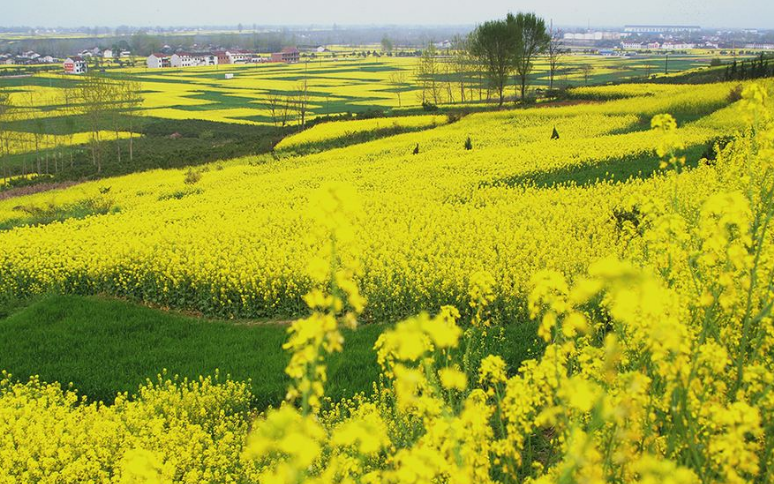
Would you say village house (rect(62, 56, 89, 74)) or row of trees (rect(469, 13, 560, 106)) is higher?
village house (rect(62, 56, 89, 74))

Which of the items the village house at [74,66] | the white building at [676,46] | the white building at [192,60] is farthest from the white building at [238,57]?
the white building at [676,46]

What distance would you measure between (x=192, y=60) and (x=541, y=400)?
6262 inches

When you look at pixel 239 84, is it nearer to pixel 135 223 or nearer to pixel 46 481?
pixel 135 223

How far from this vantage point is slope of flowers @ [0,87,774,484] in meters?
2.41

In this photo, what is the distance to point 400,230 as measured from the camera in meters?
14.2

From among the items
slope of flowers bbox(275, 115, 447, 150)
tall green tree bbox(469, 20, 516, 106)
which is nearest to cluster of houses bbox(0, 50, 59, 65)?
tall green tree bbox(469, 20, 516, 106)

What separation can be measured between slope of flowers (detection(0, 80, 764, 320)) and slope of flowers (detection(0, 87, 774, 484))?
0.67 meters

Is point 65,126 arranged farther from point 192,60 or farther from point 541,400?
point 192,60

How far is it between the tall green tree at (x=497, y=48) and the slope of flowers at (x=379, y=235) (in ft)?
93.8

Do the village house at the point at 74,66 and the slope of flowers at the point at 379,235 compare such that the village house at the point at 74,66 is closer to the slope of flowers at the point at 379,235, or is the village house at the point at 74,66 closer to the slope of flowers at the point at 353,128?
the slope of flowers at the point at 353,128

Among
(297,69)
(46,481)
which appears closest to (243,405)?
(46,481)

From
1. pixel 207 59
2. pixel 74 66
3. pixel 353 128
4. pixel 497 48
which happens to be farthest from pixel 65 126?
pixel 207 59

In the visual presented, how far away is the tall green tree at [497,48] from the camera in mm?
51188

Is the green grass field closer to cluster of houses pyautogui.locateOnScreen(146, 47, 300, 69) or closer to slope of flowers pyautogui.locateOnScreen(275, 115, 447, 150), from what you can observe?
slope of flowers pyautogui.locateOnScreen(275, 115, 447, 150)
